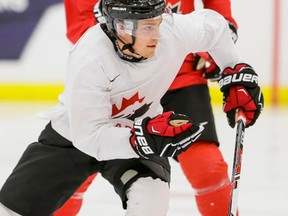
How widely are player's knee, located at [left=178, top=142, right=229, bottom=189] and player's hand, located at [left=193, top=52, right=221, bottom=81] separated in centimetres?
30

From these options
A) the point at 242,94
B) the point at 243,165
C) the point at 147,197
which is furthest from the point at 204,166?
the point at 243,165

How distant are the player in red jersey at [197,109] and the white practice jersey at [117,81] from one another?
0.90ft

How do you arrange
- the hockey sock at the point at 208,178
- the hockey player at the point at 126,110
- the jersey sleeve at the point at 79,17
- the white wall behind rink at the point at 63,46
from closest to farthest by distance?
1. the hockey player at the point at 126,110
2. the hockey sock at the point at 208,178
3. the jersey sleeve at the point at 79,17
4. the white wall behind rink at the point at 63,46

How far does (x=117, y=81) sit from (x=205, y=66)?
727 mm

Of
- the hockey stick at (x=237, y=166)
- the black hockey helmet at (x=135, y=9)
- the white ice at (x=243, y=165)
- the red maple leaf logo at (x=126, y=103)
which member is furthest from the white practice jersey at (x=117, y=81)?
the white ice at (x=243, y=165)

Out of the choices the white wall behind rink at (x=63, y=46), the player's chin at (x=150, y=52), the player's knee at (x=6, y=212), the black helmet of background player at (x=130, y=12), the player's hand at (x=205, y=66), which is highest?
the black helmet of background player at (x=130, y=12)

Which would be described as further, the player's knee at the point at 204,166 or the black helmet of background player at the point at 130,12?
the player's knee at the point at 204,166

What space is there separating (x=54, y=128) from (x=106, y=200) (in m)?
1.01

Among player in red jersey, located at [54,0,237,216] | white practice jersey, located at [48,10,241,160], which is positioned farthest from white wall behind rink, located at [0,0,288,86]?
white practice jersey, located at [48,10,241,160]

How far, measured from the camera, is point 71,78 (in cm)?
244

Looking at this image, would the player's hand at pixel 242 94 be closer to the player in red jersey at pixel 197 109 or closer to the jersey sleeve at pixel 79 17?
the player in red jersey at pixel 197 109

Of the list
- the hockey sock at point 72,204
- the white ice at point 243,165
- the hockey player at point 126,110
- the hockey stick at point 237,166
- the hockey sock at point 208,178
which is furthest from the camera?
the white ice at point 243,165

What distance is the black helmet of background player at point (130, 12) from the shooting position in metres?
2.41

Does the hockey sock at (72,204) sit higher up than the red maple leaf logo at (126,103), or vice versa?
the red maple leaf logo at (126,103)
